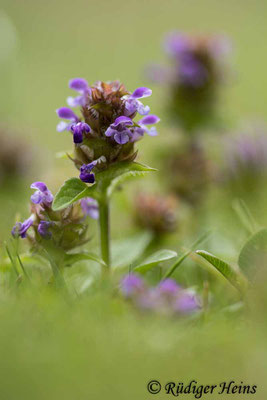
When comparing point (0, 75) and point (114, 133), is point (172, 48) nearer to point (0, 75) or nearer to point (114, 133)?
point (0, 75)

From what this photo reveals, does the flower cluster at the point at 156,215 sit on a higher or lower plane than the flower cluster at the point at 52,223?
higher

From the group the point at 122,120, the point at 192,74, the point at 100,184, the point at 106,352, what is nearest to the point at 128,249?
the point at 100,184

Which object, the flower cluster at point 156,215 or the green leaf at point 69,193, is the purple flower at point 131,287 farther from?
the flower cluster at point 156,215

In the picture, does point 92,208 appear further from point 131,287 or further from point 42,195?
point 131,287

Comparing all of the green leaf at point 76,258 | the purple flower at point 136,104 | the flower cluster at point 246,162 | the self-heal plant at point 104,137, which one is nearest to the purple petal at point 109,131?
the self-heal plant at point 104,137

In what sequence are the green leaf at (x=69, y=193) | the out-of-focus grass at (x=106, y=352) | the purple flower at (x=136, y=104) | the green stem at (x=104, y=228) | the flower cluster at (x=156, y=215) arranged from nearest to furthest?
the out-of-focus grass at (x=106, y=352) → the green leaf at (x=69, y=193) → the purple flower at (x=136, y=104) → the green stem at (x=104, y=228) → the flower cluster at (x=156, y=215)

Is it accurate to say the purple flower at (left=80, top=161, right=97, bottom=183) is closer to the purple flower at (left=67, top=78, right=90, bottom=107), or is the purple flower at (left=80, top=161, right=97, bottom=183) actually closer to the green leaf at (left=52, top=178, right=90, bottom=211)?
the green leaf at (left=52, top=178, right=90, bottom=211)
